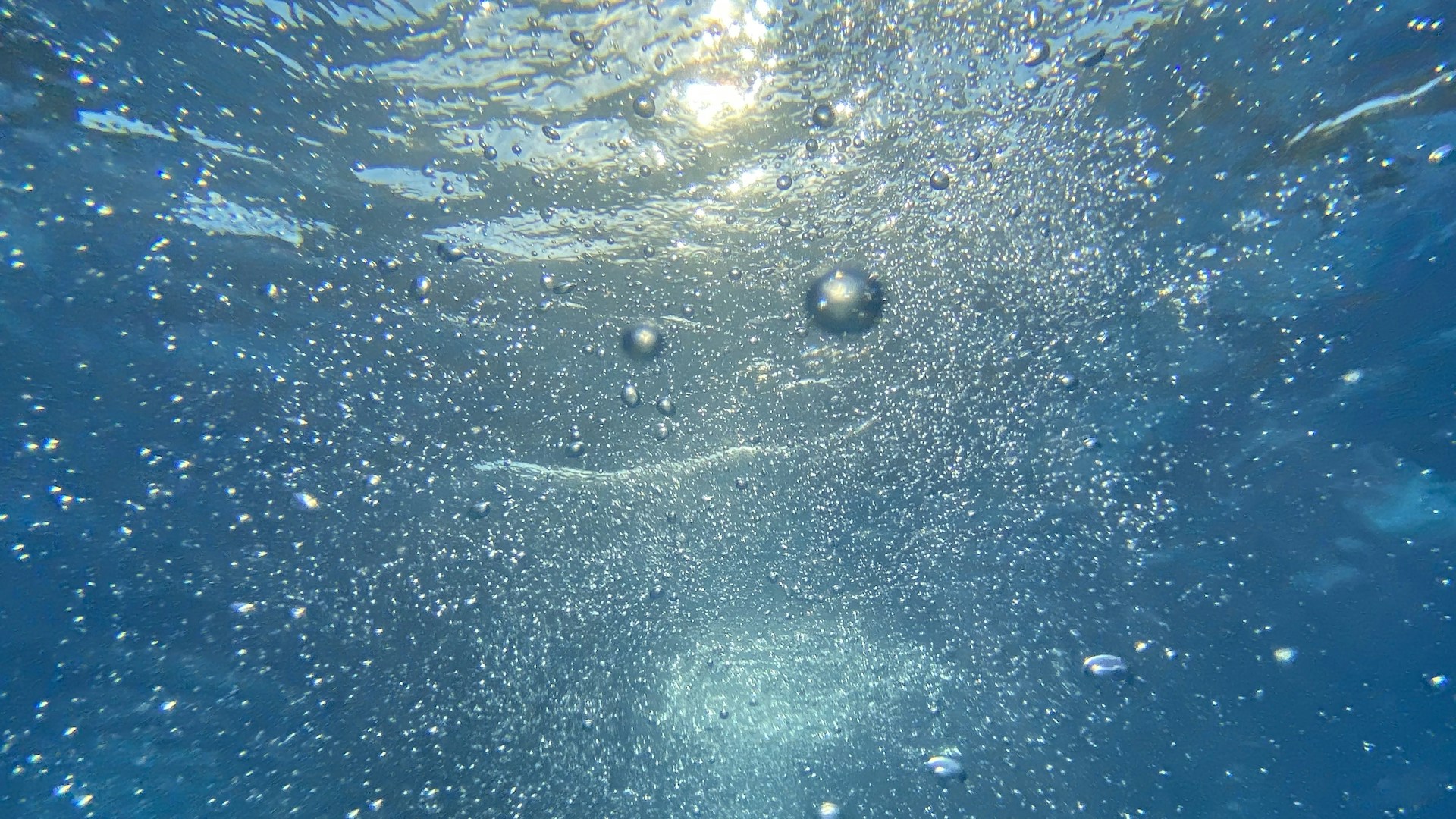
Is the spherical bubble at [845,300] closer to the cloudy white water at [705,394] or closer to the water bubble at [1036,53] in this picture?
the cloudy white water at [705,394]

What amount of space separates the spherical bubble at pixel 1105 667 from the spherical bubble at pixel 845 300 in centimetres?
857

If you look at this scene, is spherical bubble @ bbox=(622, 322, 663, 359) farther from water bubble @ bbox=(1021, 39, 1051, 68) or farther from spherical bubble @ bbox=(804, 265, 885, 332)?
water bubble @ bbox=(1021, 39, 1051, 68)

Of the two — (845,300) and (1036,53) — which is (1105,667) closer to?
(845,300)

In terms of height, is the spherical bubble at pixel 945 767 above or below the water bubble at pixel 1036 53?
below

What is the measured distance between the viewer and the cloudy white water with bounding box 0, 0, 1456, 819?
6273 millimetres

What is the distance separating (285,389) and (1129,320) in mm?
10982

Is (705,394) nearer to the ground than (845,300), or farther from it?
nearer to the ground

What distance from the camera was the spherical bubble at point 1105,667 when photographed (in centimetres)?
1223

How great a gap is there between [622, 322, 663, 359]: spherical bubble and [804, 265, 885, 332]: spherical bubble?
2025 millimetres

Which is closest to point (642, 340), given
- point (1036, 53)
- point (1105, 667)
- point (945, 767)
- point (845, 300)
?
point (845, 300)

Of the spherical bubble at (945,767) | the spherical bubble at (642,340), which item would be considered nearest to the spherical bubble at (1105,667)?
the spherical bubble at (945,767)

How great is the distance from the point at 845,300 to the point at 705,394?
8.07 ft

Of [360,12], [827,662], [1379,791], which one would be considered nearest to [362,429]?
[360,12]

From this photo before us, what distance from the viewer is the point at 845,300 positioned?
8.28m
